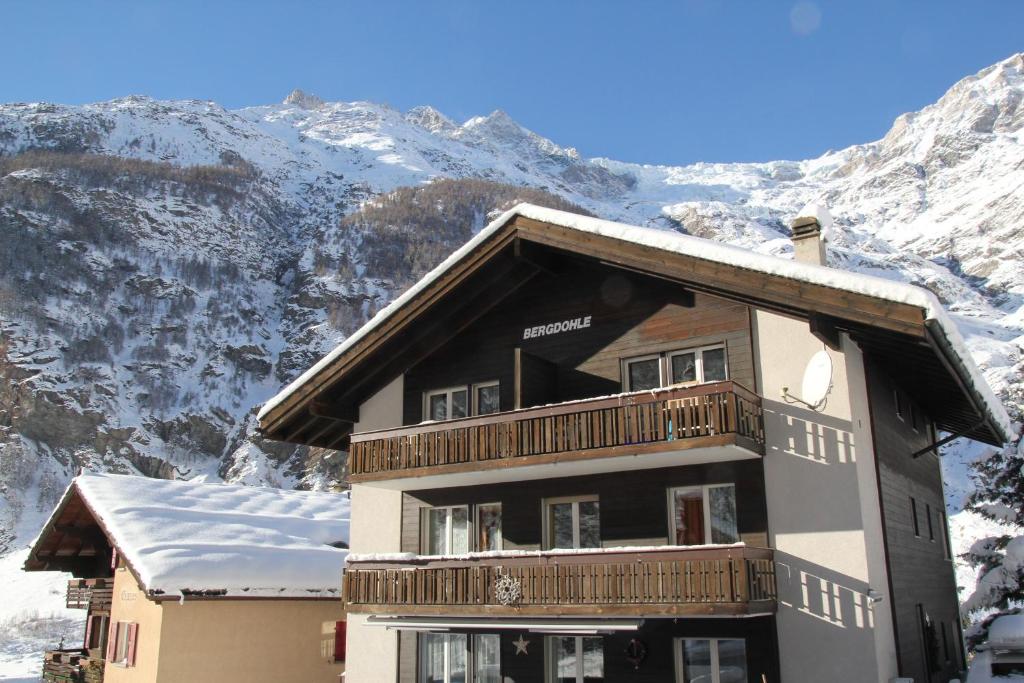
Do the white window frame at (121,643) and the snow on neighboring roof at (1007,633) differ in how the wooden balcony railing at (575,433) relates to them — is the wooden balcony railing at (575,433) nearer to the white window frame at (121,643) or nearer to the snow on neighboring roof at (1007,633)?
the white window frame at (121,643)

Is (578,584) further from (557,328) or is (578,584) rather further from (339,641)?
(339,641)

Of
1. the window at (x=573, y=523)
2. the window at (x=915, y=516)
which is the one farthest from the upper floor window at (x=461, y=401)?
the window at (x=915, y=516)

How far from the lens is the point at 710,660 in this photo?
1473cm

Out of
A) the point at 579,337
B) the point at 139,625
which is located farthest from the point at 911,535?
the point at 139,625

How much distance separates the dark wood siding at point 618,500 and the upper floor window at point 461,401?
1684 mm

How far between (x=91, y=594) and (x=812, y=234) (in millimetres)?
21577

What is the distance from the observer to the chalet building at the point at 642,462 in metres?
14.1

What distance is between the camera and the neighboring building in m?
20.8

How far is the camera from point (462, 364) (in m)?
19.4

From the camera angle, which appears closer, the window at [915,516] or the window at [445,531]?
the window at [915,516]

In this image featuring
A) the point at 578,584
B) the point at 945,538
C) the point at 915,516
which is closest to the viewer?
the point at 578,584

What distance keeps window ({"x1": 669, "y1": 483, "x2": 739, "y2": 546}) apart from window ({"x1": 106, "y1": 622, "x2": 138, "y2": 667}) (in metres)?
14.0

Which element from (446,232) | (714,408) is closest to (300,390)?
(714,408)

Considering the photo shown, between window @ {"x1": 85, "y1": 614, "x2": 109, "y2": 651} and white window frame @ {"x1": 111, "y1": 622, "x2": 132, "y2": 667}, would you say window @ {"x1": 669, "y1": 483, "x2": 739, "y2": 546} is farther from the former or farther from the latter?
window @ {"x1": 85, "y1": 614, "x2": 109, "y2": 651}
